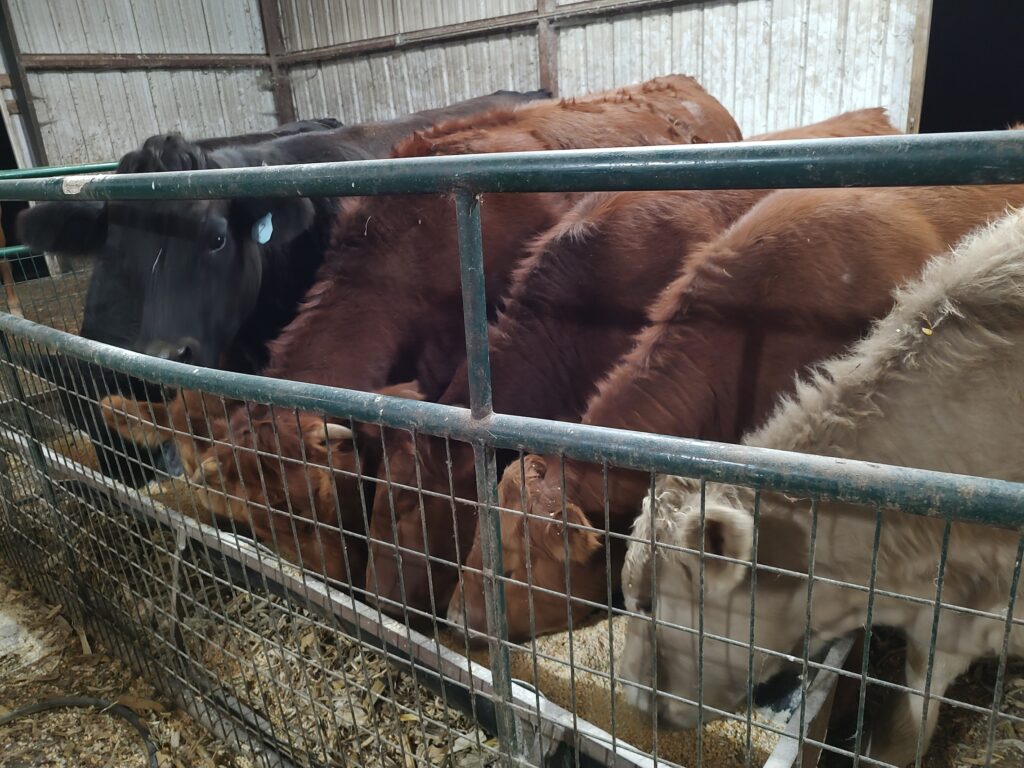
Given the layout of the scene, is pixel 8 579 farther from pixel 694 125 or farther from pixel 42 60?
pixel 42 60

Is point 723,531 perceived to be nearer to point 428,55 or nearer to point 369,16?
Answer: point 428,55

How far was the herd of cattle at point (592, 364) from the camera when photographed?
1.71 m

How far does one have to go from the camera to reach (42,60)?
25.2 ft

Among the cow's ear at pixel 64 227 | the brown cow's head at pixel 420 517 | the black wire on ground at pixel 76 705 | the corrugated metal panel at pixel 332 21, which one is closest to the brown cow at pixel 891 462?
the brown cow's head at pixel 420 517

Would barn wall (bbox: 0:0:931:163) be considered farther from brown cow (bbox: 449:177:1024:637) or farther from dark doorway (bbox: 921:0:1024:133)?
brown cow (bbox: 449:177:1024:637)

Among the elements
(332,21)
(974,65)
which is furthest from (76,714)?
(332,21)

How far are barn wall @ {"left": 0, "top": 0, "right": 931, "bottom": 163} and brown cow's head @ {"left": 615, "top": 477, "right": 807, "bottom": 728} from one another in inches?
192

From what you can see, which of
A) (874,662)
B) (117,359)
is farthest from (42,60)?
(874,662)

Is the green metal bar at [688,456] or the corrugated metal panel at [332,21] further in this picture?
the corrugated metal panel at [332,21]

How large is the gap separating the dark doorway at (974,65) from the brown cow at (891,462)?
5858mm

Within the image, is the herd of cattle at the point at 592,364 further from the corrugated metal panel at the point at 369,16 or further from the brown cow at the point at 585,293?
the corrugated metal panel at the point at 369,16

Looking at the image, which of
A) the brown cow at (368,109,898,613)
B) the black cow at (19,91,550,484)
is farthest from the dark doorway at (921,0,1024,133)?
the black cow at (19,91,550,484)

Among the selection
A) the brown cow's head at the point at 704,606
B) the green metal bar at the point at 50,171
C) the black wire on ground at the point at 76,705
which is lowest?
the black wire on ground at the point at 76,705

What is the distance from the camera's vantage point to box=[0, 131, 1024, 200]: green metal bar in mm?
789
